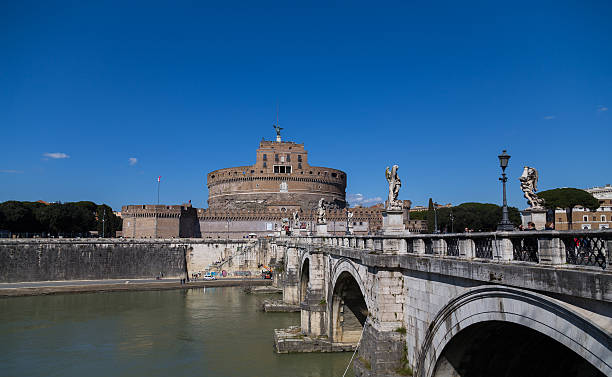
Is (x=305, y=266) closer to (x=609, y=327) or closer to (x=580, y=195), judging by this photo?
(x=609, y=327)

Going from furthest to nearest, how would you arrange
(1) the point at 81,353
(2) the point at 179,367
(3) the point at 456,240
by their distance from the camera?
(1) the point at 81,353 → (2) the point at 179,367 → (3) the point at 456,240

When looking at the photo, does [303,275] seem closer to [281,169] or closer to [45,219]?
[281,169]

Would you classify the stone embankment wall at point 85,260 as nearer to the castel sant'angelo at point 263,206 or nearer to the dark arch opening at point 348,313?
the castel sant'angelo at point 263,206

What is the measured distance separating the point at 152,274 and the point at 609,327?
1999 inches

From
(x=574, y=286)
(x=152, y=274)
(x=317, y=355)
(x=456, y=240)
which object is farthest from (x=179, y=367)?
(x=152, y=274)

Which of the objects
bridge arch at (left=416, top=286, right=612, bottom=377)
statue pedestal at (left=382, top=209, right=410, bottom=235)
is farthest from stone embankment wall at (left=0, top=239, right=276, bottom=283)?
bridge arch at (left=416, top=286, right=612, bottom=377)

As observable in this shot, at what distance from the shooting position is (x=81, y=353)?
21.2m

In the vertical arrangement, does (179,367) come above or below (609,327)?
below

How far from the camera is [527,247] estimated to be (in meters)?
6.29

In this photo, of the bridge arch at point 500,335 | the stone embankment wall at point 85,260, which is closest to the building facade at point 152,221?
the stone embankment wall at point 85,260

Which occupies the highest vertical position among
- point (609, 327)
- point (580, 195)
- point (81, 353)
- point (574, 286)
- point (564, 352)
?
point (580, 195)

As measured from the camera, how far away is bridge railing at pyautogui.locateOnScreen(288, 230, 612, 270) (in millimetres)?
5129

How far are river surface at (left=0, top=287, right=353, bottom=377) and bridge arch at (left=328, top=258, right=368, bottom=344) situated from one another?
87cm

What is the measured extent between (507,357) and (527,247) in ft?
11.1
